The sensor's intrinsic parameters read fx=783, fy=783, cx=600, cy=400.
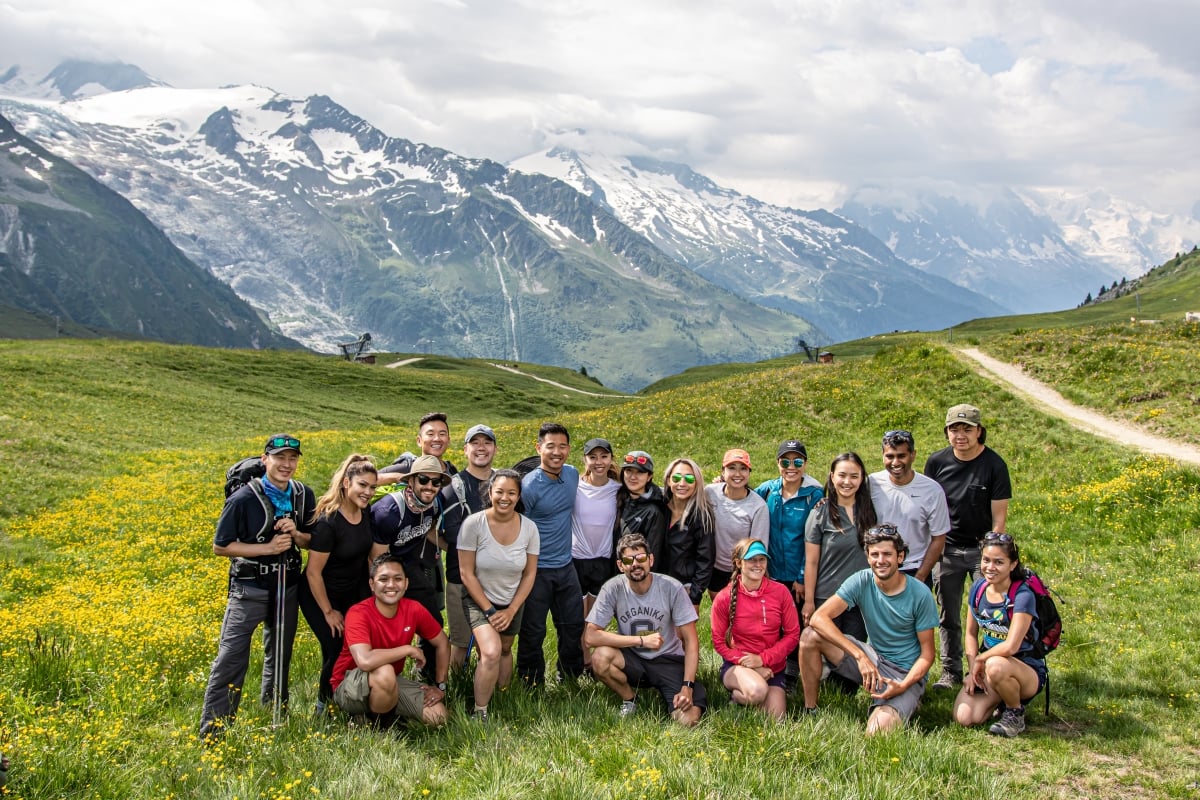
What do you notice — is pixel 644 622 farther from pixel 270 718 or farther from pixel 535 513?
pixel 270 718

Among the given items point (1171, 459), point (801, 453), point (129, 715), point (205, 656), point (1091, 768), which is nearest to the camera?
point (1091, 768)

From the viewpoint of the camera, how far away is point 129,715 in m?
8.62

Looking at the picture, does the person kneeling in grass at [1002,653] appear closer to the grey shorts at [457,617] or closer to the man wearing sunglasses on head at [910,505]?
the man wearing sunglasses on head at [910,505]

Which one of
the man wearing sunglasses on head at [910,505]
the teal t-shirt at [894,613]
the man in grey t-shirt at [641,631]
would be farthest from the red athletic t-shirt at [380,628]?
the man wearing sunglasses on head at [910,505]

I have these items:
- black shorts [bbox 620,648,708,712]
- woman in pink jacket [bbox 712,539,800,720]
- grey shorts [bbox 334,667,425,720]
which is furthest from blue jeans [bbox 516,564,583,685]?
woman in pink jacket [bbox 712,539,800,720]

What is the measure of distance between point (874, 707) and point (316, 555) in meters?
6.53

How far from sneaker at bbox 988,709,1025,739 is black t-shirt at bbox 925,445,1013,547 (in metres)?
2.57

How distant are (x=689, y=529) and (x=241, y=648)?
5.44 m

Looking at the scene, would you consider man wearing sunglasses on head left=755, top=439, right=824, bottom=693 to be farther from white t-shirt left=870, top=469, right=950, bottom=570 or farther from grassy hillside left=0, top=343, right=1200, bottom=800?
grassy hillside left=0, top=343, right=1200, bottom=800

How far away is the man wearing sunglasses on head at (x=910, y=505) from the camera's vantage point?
32.8ft

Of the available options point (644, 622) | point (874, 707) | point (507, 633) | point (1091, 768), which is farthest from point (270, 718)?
point (1091, 768)

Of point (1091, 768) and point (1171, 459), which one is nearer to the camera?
point (1091, 768)

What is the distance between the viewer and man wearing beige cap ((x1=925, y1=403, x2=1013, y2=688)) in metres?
10.4

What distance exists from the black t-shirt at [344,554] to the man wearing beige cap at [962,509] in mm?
7492
